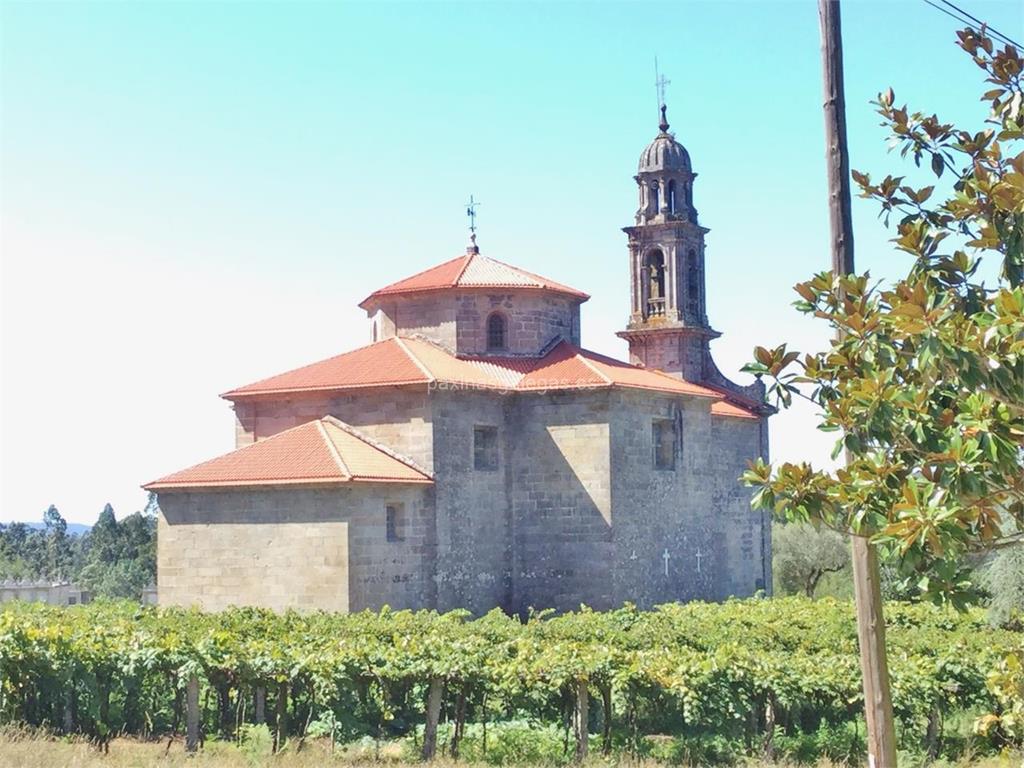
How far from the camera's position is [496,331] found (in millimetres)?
30016

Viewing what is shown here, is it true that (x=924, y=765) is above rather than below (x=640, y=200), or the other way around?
below

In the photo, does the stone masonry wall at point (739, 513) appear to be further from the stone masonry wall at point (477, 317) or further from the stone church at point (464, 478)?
the stone masonry wall at point (477, 317)

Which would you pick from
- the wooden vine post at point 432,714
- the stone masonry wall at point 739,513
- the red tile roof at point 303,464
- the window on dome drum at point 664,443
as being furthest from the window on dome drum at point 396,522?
the wooden vine post at point 432,714

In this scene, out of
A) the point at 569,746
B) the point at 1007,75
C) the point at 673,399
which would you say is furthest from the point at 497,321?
the point at 1007,75

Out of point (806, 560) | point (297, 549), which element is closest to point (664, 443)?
point (297, 549)

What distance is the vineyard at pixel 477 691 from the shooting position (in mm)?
A: 14383

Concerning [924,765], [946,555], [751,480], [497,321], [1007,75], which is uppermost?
[497,321]

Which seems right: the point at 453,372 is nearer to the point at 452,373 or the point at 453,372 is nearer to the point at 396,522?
the point at 452,373

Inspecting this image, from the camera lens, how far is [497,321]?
30016 millimetres

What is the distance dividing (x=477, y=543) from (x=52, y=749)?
1353 centimetres

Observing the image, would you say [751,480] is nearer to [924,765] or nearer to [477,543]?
[924,765]

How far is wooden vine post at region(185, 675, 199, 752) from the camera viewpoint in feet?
47.8

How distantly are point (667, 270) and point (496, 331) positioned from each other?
7294 millimetres

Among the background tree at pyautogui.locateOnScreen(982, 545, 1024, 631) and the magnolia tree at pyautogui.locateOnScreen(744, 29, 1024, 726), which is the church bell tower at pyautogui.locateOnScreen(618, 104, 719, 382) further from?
the magnolia tree at pyautogui.locateOnScreen(744, 29, 1024, 726)
